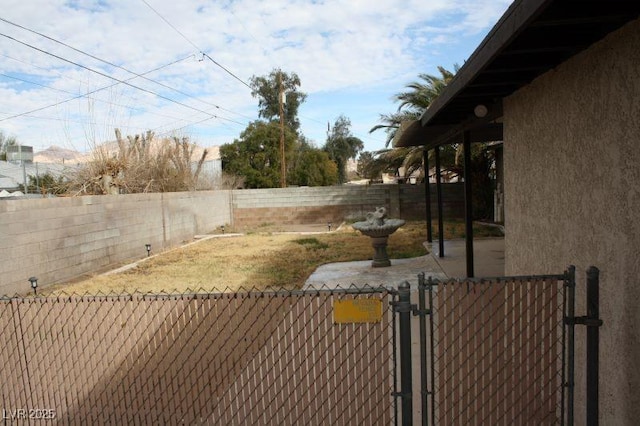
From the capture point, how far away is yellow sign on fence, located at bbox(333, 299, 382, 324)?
2654 millimetres

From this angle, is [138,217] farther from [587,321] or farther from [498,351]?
[587,321]

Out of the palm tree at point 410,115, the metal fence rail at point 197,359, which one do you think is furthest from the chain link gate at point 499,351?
the palm tree at point 410,115

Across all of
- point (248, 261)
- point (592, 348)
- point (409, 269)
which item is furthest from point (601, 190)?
point (248, 261)

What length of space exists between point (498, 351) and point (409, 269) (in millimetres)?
6562

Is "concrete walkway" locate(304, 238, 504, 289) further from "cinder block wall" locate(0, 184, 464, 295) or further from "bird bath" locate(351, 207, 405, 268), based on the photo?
"cinder block wall" locate(0, 184, 464, 295)

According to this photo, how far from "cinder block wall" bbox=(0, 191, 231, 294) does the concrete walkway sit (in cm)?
505

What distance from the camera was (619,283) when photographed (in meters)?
2.51

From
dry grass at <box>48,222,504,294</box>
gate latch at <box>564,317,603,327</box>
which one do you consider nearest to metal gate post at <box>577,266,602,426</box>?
gate latch at <box>564,317,603,327</box>

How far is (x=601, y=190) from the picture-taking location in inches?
106

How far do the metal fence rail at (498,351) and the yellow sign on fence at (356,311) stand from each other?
32cm

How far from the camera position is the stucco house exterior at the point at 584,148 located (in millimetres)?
2377

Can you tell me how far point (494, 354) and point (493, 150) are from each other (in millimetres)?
15436

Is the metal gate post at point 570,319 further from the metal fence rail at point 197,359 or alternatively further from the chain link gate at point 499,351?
the metal fence rail at point 197,359

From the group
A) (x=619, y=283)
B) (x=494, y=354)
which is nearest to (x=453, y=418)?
(x=494, y=354)
